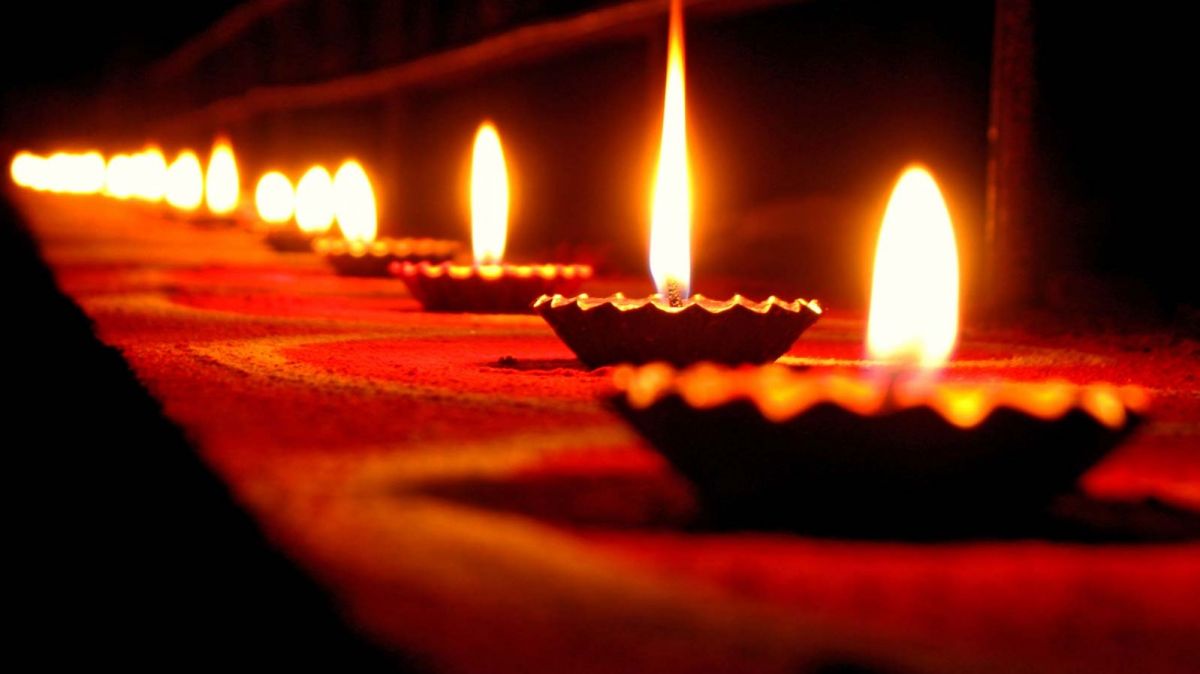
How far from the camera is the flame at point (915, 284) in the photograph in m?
1.85

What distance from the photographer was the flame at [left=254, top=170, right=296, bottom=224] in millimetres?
10602

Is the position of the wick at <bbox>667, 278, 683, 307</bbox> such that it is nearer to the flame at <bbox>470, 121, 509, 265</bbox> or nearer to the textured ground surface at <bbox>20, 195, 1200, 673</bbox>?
the textured ground surface at <bbox>20, 195, 1200, 673</bbox>

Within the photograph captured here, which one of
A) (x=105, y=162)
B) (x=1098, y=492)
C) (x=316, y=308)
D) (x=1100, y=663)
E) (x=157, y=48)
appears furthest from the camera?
(x=105, y=162)

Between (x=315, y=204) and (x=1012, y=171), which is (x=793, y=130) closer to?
(x=1012, y=171)

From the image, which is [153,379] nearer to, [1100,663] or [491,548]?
[491,548]

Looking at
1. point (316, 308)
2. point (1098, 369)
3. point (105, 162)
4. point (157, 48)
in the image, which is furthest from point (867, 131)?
point (105, 162)

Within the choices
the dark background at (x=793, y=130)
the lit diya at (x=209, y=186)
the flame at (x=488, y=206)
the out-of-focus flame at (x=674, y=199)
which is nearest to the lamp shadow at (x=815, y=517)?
the out-of-focus flame at (x=674, y=199)

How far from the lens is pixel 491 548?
1220 mm

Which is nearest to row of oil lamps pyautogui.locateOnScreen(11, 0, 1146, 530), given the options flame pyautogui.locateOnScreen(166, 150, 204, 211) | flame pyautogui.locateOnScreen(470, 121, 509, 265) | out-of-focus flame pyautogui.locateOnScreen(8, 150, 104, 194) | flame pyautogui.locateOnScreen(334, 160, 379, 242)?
flame pyautogui.locateOnScreen(470, 121, 509, 265)

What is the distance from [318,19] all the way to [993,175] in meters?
8.08

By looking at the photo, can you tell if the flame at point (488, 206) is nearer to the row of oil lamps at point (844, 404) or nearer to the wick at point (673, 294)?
the row of oil lamps at point (844, 404)

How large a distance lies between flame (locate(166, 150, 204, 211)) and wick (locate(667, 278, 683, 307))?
11.7 m

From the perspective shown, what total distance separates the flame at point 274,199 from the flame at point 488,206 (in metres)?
5.94

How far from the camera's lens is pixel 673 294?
2.67 metres
